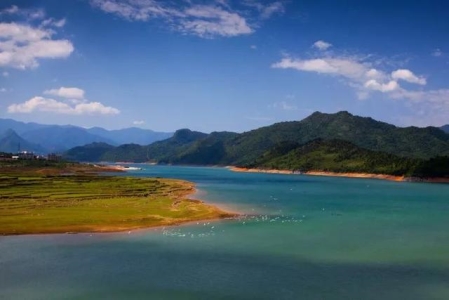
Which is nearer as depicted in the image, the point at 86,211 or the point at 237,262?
the point at 237,262

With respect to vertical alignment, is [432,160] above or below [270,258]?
above

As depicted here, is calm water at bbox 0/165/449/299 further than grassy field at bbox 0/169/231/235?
No

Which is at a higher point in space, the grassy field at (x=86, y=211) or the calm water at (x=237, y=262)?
the grassy field at (x=86, y=211)

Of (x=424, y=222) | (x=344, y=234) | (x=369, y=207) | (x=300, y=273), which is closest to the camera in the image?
(x=300, y=273)

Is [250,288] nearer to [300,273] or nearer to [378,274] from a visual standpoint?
[300,273]

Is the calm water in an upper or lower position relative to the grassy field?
lower

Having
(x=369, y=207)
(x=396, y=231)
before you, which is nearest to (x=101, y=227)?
(x=396, y=231)

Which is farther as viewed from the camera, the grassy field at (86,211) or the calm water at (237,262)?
the grassy field at (86,211)

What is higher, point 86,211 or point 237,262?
point 86,211
